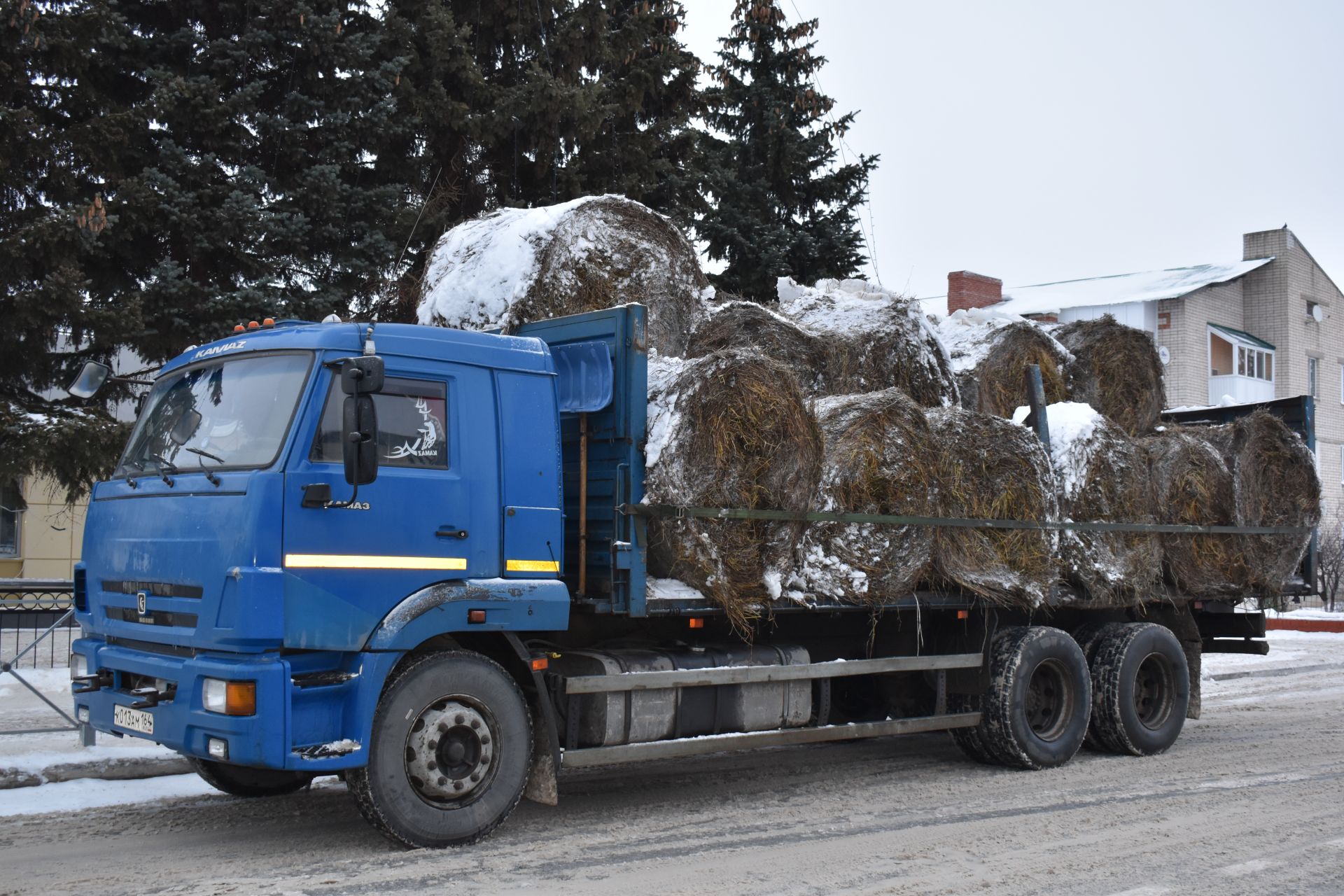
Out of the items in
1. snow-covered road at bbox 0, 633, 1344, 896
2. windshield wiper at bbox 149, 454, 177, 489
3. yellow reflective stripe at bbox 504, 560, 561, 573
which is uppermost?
windshield wiper at bbox 149, 454, 177, 489

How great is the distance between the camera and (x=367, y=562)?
240 inches

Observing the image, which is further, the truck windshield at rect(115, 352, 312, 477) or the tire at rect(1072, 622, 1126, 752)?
the tire at rect(1072, 622, 1126, 752)

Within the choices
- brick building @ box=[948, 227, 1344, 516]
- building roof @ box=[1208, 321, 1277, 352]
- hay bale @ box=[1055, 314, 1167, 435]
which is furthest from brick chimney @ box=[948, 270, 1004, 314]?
hay bale @ box=[1055, 314, 1167, 435]

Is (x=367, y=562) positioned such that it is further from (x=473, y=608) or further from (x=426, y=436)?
(x=426, y=436)

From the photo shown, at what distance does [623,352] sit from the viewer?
7.06 m

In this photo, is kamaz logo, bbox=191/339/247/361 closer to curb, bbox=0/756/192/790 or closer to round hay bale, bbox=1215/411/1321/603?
curb, bbox=0/756/192/790

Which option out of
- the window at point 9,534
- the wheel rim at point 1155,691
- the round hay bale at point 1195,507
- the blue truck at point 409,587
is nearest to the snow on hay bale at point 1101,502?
the round hay bale at point 1195,507

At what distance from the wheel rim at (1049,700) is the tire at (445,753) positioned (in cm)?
457

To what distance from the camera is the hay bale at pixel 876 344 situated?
946 cm

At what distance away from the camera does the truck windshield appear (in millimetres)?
6113

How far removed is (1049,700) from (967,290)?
27.2 meters

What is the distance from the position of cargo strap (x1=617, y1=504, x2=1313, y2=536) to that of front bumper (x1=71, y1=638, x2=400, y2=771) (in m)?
1.72

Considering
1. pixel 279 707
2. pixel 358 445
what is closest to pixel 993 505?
pixel 358 445

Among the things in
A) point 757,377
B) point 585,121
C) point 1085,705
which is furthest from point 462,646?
point 585,121
